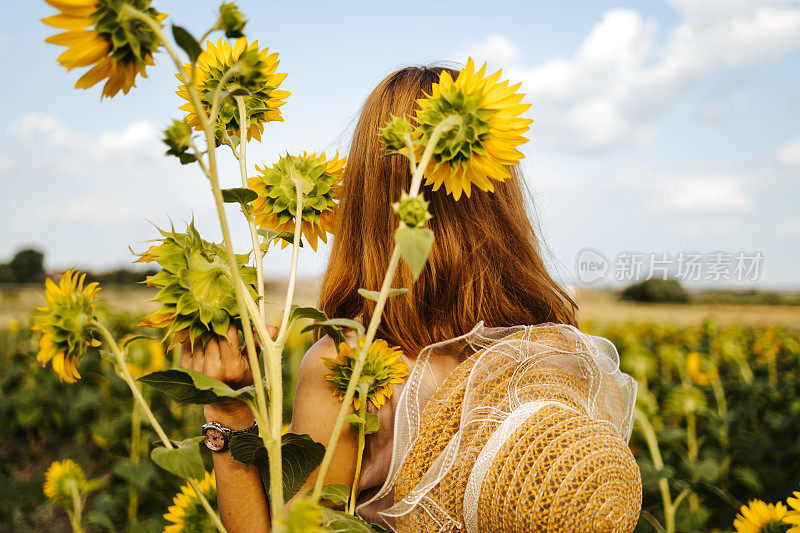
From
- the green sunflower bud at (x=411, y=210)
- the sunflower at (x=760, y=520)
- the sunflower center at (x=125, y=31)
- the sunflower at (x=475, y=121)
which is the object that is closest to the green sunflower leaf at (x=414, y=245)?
the green sunflower bud at (x=411, y=210)

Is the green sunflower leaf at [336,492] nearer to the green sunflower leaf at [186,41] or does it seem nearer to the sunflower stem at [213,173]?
the sunflower stem at [213,173]

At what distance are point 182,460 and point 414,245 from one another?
243 mm

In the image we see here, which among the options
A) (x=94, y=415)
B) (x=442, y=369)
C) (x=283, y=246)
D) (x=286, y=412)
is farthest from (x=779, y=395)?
(x=94, y=415)

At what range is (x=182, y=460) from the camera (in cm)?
44

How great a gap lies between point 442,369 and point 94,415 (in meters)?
3.21

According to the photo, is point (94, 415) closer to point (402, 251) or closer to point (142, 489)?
point (142, 489)

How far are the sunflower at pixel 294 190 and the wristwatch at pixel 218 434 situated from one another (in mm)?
230

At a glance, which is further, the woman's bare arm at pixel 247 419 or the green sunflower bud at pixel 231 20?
the woman's bare arm at pixel 247 419

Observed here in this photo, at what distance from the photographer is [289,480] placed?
567 mm

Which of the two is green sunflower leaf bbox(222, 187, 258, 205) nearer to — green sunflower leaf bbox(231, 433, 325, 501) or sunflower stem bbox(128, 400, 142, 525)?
green sunflower leaf bbox(231, 433, 325, 501)

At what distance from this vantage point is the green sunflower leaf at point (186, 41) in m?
0.36

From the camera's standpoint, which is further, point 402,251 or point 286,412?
point 286,412

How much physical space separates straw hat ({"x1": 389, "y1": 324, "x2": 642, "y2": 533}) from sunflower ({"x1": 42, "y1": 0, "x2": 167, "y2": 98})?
0.47 meters

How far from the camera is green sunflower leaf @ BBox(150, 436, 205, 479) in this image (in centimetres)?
44
